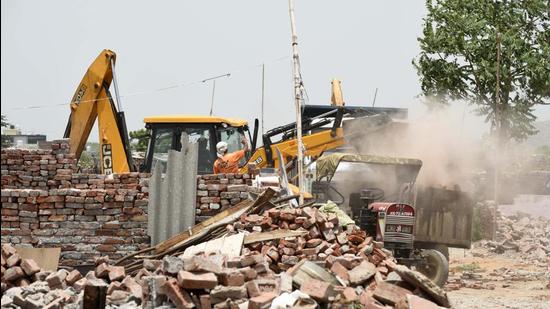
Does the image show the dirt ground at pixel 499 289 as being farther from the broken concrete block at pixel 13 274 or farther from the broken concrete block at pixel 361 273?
the broken concrete block at pixel 13 274

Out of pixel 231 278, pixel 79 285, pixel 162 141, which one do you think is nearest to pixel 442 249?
pixel 162 141

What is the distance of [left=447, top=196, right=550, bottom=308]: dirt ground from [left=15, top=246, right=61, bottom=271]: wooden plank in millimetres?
4958

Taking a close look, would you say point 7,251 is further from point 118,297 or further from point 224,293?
point 224,293

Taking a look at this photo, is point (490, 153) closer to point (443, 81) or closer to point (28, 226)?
point (443, 81)

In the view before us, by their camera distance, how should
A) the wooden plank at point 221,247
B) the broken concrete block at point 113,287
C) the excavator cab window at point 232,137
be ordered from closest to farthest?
the broken concrete block at point 113,287 → the wooden plank at point 221,247 → the excavator cab window at point 232,137

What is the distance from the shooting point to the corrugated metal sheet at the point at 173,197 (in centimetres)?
1301

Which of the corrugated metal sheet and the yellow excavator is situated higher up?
the yellow excavator

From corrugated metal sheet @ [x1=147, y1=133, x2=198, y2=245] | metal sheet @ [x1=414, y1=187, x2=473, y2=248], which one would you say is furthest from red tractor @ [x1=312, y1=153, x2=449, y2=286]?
corrugated metal sheet @ [x1=147, y1=133, x2=198, y2=245]

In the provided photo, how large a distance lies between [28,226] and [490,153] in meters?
16.1

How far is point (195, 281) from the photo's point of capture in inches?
388

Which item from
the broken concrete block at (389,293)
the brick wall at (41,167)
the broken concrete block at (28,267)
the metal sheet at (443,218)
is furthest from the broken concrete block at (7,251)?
the metal sheet at (443,218)

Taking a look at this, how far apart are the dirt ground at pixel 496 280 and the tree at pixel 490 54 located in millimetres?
5554

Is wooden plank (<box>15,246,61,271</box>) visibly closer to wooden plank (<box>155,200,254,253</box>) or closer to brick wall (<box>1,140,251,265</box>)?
brick wall (<box>1,140,251,265</box>)

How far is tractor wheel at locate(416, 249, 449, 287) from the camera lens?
15.1m
